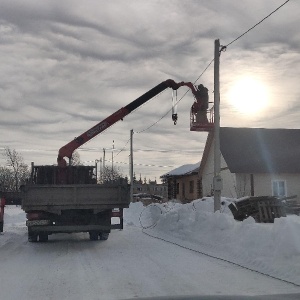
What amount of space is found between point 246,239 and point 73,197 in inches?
209

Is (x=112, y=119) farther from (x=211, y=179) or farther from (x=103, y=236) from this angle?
(x=211, y=179)

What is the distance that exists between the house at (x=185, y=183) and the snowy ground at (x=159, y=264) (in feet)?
86.9

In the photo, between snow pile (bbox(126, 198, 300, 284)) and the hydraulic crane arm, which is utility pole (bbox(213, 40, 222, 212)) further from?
the hydraulic crane arm

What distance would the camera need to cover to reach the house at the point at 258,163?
31234 millimetres

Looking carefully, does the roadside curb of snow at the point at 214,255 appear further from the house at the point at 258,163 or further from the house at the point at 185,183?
the house at the point at 185,183

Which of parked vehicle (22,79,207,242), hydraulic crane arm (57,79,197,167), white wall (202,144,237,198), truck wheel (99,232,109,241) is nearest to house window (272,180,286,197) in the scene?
white wall (202,144,237,198)

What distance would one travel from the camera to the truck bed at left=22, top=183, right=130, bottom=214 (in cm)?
1320

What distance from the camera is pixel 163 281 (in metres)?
7.75

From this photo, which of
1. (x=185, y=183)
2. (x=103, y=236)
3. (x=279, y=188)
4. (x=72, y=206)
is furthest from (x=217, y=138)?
(x=185, y=183)

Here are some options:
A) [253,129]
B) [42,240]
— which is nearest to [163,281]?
[42,240]

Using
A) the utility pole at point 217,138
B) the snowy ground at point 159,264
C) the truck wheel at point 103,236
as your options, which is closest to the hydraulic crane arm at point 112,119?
the utility pole at point 217,138

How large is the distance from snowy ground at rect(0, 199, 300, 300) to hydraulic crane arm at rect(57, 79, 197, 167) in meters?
3.98

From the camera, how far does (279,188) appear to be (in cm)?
3186

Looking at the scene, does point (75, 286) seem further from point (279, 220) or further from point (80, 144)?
point (80, 144)
